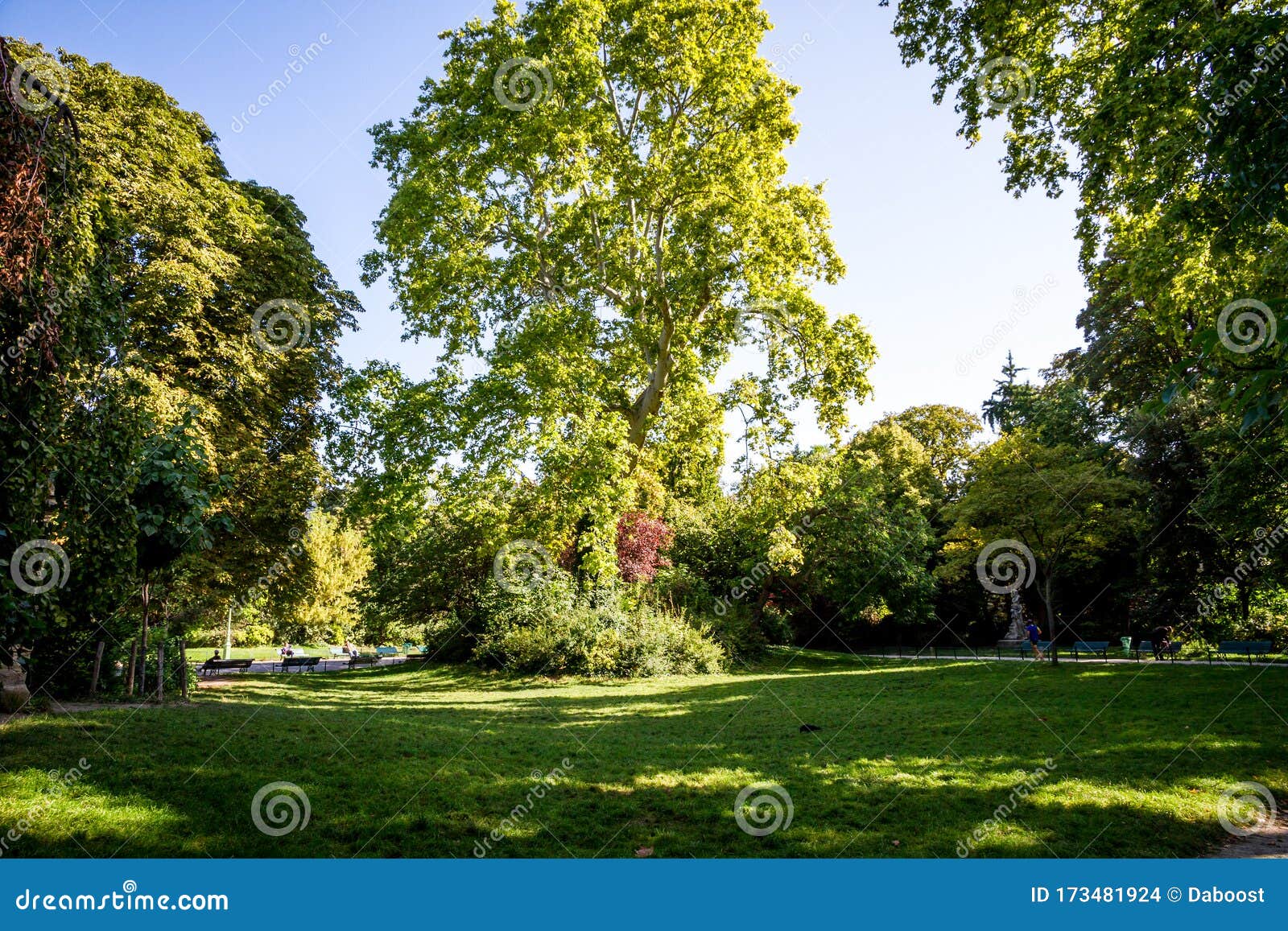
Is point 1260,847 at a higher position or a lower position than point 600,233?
lower

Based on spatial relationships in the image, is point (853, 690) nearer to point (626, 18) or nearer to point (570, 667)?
point (570, 667)

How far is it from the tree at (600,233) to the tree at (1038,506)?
26.8 feet

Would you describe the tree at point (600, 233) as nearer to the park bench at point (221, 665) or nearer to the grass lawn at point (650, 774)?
the grass lawn at point (650, 774)

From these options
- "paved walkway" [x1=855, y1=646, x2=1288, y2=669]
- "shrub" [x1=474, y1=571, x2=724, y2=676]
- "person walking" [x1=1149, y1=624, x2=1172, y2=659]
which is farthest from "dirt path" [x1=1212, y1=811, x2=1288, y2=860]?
"person walking" [x1=1149, y1=624, x2=1172, y2=659]

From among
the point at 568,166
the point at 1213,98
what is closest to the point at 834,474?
the point at 568,166

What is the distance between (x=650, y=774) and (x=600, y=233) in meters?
14.0

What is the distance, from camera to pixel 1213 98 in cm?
572

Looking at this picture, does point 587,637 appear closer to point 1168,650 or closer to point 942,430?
point 1168,650

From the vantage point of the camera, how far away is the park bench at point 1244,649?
18.8m

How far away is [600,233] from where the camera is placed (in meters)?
17.3

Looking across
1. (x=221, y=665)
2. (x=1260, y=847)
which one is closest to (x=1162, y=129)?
(x=1260, y=847)

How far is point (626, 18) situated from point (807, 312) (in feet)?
29.8

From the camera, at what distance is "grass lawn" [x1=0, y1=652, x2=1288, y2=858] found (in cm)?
513

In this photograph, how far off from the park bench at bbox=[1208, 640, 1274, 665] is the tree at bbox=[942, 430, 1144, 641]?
4173 millimetres
